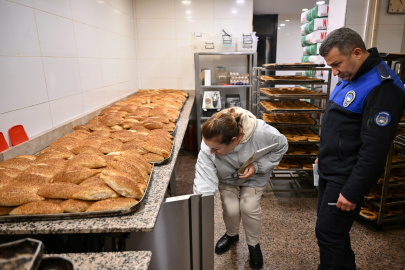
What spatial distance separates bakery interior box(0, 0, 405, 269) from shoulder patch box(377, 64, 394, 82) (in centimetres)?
53

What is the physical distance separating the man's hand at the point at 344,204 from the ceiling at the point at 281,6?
539 cm

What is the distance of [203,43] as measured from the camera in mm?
4359

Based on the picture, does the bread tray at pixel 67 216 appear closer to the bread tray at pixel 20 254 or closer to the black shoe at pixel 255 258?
the bread tray at pixel 20 254

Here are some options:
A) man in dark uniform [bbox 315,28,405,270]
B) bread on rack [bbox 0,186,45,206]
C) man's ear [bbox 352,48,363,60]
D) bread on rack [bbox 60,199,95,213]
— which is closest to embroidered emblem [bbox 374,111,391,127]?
man in dark uniform [bbox 315,28,405,270]

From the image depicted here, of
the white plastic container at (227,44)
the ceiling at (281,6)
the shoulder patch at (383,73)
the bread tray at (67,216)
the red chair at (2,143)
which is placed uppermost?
the ceiling at (281,6)

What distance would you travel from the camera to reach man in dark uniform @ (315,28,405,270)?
51.1 inches

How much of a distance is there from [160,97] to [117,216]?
255 centimetres

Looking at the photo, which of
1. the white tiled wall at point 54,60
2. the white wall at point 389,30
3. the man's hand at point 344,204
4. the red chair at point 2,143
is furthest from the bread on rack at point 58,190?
the white wall at point 389,30

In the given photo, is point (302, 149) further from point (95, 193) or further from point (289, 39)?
point (289, 39)

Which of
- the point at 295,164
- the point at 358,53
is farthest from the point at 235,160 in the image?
the point at 295,164

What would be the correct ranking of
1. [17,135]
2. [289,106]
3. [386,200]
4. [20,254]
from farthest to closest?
[289,106] → [386,200] → [17,135] → [20,254]

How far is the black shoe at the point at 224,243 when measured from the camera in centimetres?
214

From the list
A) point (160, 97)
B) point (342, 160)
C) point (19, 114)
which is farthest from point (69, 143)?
point (160, 97)

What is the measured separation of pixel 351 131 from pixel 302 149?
166cm
